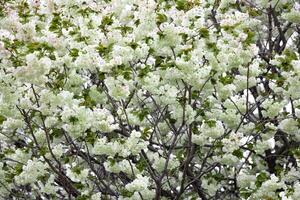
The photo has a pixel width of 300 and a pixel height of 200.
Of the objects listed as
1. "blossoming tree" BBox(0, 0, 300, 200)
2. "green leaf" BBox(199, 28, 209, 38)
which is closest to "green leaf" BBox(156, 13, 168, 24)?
"blossoming tree" BBox(0, 0, 300, 200)

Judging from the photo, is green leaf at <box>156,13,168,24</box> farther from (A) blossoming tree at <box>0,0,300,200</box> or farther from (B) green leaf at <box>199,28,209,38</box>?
(B) green leaf at <box>199,28,209,38</box>

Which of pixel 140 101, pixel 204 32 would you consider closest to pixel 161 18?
pixel 204 32

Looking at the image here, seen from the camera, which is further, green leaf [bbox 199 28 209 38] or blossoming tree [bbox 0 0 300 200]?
green leaf [bbox 199 28 209 38]

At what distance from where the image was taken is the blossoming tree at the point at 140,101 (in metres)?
4.88

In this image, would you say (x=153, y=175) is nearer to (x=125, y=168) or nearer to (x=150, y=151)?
(x=125, y=168)

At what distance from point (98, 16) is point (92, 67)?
106 centimetres

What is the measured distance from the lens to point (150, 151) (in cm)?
604

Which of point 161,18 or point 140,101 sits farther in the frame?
point 140,101

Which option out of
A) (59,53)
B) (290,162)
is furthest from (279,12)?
(59,53)

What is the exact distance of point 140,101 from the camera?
19.7ft

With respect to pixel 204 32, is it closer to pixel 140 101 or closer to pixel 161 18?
pixel 161 18

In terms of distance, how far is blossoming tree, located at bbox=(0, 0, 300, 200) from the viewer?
4875 millimetres

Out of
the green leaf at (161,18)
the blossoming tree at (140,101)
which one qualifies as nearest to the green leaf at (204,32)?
→ the blossoming tree at (140,101)

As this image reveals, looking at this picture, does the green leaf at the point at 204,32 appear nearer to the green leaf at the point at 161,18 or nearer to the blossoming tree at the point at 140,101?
Answer: the blossoming tree at the point at 140,101
